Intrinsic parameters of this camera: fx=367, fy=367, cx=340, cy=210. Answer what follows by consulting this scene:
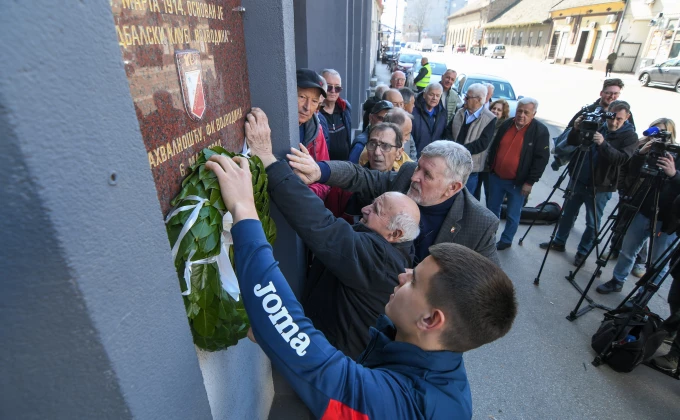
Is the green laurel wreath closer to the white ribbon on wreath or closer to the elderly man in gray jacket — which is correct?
the white ribbon on wreath

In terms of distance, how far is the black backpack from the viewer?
2875mm

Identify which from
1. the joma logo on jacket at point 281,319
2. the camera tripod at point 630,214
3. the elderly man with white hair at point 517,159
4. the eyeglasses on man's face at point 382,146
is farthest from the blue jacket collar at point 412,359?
the elderly man with white hair at point 517,159

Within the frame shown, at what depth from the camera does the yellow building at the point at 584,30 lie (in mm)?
29922

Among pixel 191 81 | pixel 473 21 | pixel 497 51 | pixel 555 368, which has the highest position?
pixel 473 21

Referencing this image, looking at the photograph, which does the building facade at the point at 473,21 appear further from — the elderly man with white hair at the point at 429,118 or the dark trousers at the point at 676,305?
the dark trousers at the point at 676,305

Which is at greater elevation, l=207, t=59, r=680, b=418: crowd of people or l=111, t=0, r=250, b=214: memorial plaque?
l=111, t=0, r=250, b=214: memorial plaque

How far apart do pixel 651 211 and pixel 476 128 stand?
2080 mm

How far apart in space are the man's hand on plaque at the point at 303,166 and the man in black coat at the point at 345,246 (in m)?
0.17

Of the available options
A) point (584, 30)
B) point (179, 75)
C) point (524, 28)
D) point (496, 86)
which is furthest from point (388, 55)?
point (179, 75)

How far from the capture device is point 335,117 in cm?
430

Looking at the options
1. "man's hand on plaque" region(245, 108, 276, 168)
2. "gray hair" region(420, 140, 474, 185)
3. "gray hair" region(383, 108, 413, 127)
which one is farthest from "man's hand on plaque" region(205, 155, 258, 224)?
"gray hair" region(383, 108, 413, 127)

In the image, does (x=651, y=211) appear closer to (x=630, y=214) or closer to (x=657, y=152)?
(x=630, y=214)

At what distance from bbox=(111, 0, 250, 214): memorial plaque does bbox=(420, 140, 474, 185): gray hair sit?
1123 mm

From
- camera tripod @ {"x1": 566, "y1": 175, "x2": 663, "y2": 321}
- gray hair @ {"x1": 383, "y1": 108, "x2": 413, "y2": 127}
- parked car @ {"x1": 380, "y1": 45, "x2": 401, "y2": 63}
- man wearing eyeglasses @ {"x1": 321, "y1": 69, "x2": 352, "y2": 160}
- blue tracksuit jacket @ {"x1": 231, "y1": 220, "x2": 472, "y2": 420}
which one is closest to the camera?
blue tracksuit jacket @ {"x1": 231, "y1": 220, "x2": 472, "y2": 420}
